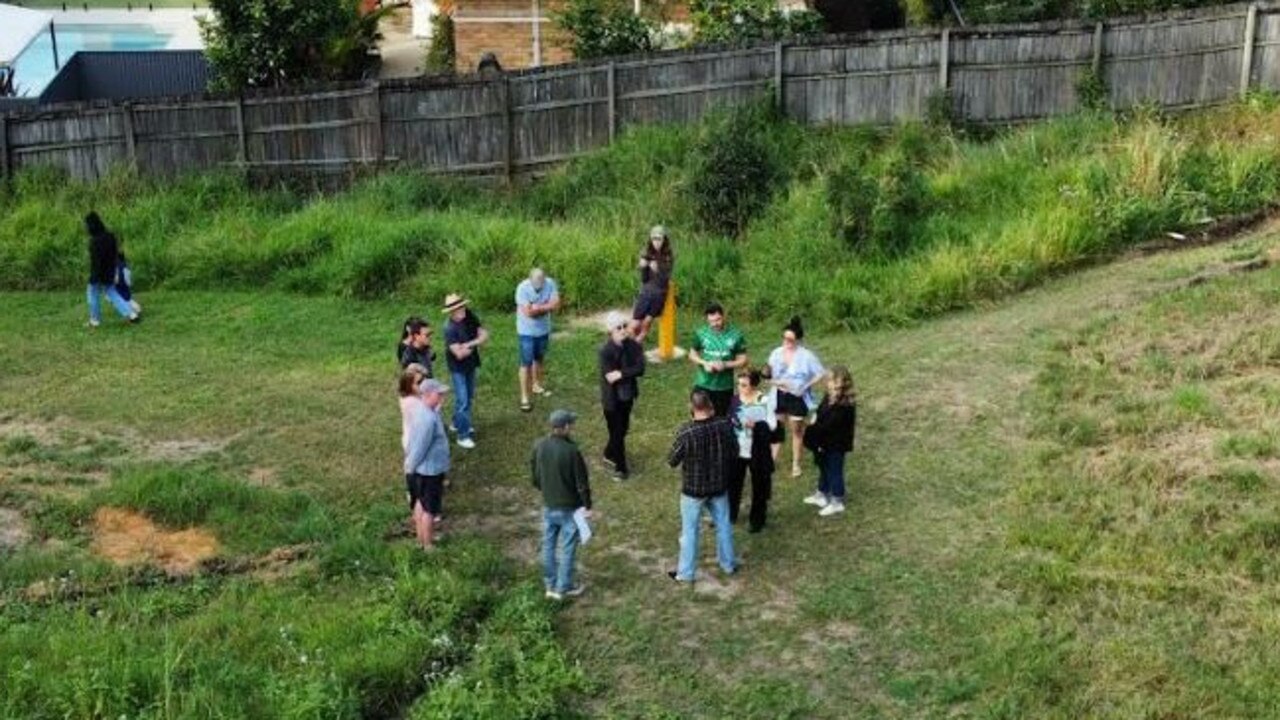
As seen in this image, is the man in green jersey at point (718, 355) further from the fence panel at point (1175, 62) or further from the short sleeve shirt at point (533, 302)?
the fence panel at point (1175, 62)

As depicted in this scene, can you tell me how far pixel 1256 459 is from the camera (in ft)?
33.4

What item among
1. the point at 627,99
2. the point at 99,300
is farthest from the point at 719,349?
the point at 627,99

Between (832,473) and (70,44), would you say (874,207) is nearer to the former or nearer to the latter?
(832,473)

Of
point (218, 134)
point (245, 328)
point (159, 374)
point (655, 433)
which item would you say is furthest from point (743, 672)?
point (218, 134)

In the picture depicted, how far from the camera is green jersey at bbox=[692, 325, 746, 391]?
36.2 ft

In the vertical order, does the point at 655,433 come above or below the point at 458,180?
below

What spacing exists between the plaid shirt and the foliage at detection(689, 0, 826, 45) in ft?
41.9

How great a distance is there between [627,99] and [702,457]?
11.3 metres

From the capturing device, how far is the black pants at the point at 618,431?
1112 centimetres

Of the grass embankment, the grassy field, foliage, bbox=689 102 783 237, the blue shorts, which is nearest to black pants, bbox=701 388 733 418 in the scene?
the grassy field

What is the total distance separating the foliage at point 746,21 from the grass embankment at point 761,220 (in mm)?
2743

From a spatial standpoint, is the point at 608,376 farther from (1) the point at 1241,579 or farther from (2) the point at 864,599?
(1) the point at 1241,579

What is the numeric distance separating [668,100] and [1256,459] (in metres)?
10.9

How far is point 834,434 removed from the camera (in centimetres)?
1002
